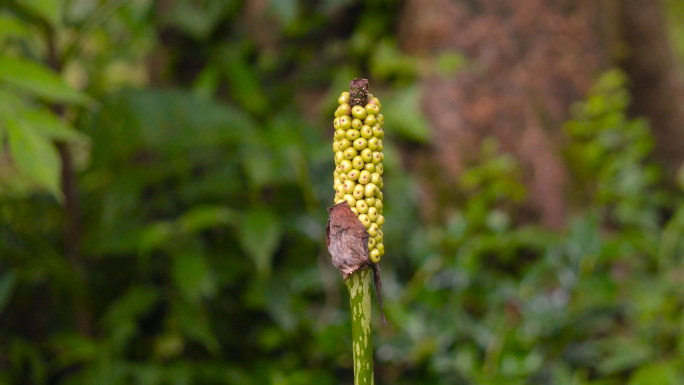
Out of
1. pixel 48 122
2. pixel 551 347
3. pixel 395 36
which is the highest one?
pixel 395 36

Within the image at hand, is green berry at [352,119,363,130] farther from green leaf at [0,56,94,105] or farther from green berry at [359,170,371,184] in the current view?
green leaf at [0,56,94,105]

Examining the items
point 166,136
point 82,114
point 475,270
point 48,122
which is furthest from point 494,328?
point 82,114

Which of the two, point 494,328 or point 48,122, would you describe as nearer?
point 48,122

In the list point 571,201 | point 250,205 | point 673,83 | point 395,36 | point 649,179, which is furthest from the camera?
point 673,83

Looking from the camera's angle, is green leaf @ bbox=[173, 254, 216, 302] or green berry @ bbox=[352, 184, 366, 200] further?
green leaf @ bbox=[173, 254, 216, 302]

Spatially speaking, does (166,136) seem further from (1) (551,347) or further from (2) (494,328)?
(1) (551,347)

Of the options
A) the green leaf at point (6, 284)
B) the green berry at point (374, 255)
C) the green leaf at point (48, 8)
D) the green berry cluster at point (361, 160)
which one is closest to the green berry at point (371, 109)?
the green berry cluster at point (361, 160)

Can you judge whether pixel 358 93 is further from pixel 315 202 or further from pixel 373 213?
pixel 315 202

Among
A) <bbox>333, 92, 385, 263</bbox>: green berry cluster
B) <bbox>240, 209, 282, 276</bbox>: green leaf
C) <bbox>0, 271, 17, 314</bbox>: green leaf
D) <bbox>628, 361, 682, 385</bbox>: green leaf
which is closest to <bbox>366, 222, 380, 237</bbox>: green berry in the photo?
<bbox>333, 92, 385, 263</bbox>: green berry cluster

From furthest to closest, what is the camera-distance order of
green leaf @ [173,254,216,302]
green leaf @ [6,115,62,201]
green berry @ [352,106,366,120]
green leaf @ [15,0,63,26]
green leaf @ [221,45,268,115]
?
green leaf @ [221,45,268,115] < green leaf @ [173,254,216,302] < green leaf @ [15,0,63,26] < green leaf @ [6,115,62,201] < green berry @ [352,106,366,120]
